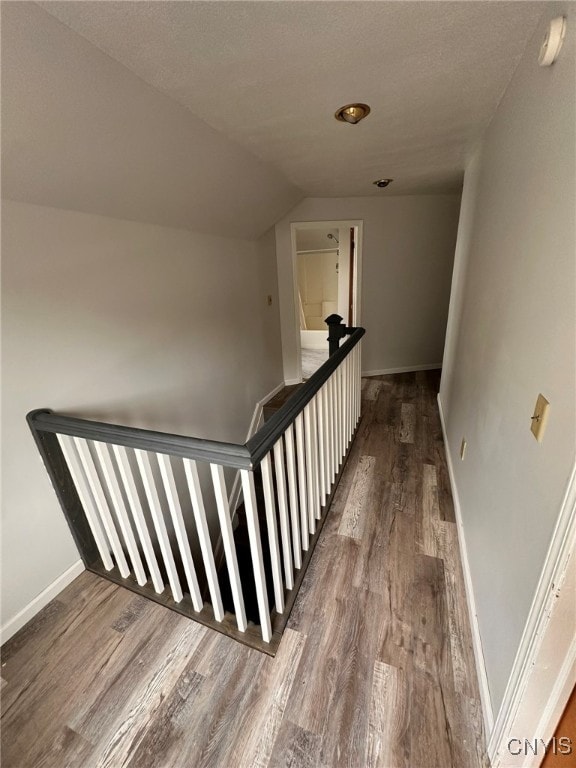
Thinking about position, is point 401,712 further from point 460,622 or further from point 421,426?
point 421,426

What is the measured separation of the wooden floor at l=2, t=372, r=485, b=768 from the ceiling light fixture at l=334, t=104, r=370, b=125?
86.6 inches

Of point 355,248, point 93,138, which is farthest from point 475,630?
point 355,248

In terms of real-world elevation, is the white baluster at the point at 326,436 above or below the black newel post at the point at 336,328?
below

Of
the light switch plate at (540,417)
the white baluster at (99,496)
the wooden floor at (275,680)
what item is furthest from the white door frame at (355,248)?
the light switch plate at (540,417)

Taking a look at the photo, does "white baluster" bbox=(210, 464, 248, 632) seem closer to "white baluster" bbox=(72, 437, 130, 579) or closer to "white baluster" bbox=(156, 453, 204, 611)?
"white baluster" bbox=(156, 453, 204, 611)

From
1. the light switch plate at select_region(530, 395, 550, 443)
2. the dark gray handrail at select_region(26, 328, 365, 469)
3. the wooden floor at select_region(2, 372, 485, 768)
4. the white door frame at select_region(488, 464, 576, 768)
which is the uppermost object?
the light switch plate at select_region(530, 395, 550, 443)

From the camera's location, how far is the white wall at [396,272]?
11.4 feet

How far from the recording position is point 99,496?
1.43 m

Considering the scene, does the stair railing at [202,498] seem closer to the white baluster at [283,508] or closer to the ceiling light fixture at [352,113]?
the white baluster at [283,508]

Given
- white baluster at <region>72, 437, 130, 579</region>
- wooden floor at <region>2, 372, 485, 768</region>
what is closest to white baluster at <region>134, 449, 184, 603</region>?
wooden floor at <region>2, 372, 485, 768</region>

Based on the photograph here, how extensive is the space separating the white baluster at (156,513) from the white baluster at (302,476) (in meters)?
0.62

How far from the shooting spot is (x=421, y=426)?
2.79 meters

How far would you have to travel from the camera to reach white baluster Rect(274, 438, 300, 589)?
117cm

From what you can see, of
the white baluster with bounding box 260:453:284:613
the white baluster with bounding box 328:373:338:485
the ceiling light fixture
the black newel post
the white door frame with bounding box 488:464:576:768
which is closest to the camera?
the white door frame with bounding box 488:464:576:768
